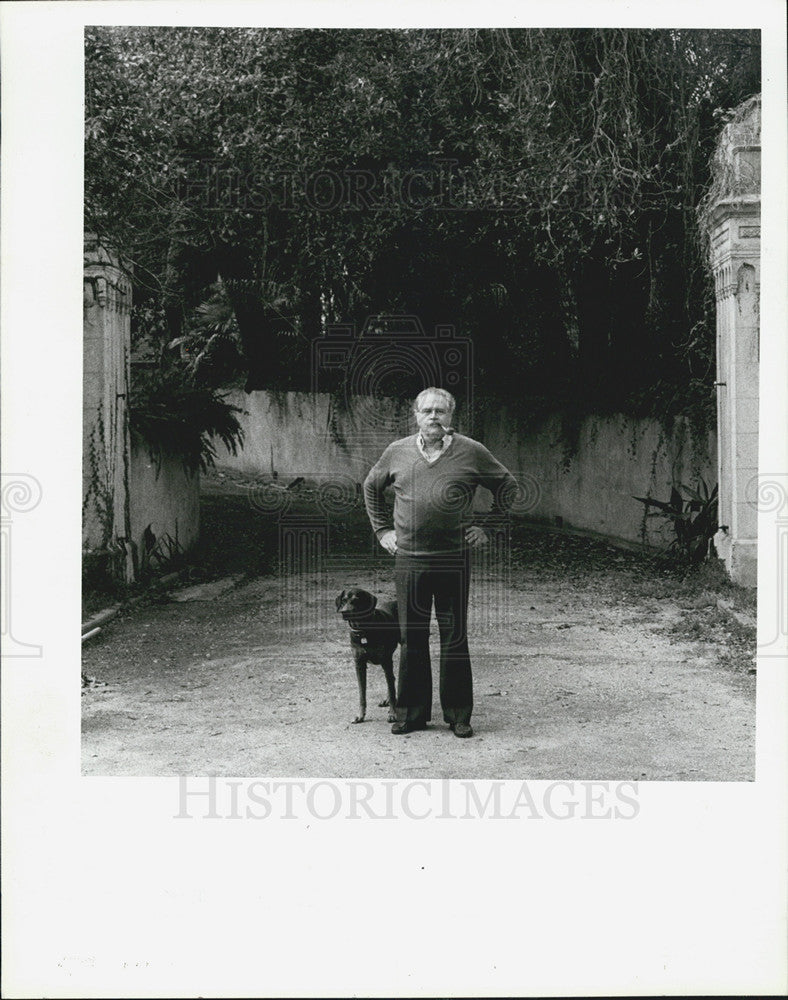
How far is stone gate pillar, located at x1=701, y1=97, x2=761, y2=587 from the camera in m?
5.33

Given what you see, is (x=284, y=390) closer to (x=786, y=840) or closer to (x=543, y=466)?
(x=543, y=466)

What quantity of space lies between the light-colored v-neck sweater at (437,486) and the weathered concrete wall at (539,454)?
16.8 inches

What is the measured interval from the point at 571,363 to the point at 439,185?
2504mm

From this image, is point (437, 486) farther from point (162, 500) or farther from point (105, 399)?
point (162, 500)

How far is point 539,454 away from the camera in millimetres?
7035

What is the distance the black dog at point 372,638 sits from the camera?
4379mm

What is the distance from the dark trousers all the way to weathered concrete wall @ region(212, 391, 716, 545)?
0.75m

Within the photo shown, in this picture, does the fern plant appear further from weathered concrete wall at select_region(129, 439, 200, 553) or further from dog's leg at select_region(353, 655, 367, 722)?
dog's leg at select_region(353, 655, 367, 722)

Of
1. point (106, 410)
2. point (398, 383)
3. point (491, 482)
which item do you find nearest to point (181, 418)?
point (106, 410)

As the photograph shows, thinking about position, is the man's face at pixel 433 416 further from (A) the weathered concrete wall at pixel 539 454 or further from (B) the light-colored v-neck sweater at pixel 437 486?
(A) the weathered concrete wall at pixel 539 454

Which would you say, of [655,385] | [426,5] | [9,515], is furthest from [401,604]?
[655,385]

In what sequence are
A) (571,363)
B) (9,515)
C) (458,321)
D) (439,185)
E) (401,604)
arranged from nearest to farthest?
(9,515)
(401,604)
(439,185)
(458,321)
(571,363)

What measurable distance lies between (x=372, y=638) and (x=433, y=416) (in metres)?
1.03

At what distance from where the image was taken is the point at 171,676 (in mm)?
4902
